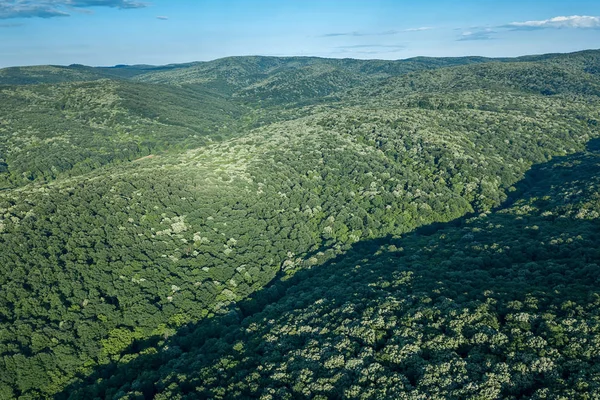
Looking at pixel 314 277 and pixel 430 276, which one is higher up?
pixel 430 276

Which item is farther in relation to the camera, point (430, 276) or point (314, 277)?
point (314, 277)

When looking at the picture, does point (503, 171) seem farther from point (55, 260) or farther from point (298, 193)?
point (55, 260)

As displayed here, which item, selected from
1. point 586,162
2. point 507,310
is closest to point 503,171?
point 586,162

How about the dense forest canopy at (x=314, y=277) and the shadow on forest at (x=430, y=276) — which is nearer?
the dense forest canopy at (x=314, y=277)

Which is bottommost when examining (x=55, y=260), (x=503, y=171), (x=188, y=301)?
(x=188, y=301)
